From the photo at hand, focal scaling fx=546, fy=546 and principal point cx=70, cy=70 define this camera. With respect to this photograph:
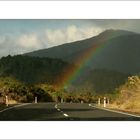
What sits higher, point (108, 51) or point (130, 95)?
point (108, 51)

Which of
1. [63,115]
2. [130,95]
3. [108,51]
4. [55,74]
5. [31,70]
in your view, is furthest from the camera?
[55,74]

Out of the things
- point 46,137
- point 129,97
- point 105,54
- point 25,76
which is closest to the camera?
point 46,137

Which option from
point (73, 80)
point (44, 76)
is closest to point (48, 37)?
point (73, 80)

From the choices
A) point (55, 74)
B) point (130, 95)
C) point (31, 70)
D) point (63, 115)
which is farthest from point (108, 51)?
point (55, 74)

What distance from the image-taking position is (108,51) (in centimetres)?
3356

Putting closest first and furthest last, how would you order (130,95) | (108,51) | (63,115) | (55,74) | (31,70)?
1. (63,115)
2. (108,51)
3. (130,95)
4. (31,70)
5. (55,74)

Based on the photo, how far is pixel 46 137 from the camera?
17484 mm

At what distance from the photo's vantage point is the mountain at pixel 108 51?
2802 centimetres

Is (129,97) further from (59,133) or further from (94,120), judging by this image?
(59,133)

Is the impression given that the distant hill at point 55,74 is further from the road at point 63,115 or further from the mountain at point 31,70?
the road at point 63,115

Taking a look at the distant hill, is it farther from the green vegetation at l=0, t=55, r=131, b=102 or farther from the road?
the road

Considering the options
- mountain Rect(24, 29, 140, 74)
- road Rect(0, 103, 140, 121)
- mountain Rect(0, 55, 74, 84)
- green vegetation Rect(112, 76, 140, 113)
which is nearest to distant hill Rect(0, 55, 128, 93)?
mountain Rect(0, 55, 74, 84)

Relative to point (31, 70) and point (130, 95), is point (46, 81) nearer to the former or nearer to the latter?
point (31, 70)
